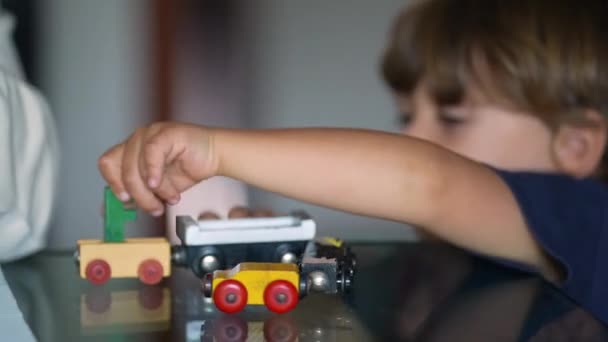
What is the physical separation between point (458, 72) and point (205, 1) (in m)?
0.64

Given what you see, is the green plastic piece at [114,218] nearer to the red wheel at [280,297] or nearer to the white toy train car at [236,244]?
the white toy train car at [236,244]

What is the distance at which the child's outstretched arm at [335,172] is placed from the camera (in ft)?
1.73

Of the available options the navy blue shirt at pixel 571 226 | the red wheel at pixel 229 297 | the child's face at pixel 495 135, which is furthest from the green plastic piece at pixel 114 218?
the child's face at pixel 495 135

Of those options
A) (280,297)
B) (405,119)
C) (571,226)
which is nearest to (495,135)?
(405,119)

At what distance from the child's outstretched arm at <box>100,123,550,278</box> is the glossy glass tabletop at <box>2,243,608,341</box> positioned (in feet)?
0.13

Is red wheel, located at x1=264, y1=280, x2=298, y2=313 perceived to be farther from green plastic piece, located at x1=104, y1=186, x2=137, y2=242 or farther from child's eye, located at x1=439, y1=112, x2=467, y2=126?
child's eye, located at x1=439, y1=112, x2=467, y2=126

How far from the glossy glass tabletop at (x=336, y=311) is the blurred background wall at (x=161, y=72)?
31.2 inches

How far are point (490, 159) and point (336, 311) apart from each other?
483 millimetres

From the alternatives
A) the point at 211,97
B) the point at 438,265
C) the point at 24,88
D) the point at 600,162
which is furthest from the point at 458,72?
the point at 211,97

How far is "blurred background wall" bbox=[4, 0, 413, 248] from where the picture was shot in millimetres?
1435

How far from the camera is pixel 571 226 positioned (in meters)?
0.63

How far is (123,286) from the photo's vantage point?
1.78 ft

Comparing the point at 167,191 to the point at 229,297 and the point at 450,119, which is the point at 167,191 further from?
the point at 450,119

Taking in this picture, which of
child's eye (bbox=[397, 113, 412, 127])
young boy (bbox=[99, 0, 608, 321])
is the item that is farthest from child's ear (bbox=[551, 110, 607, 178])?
child's eye (bbox=[397, 113, 412, 127])
